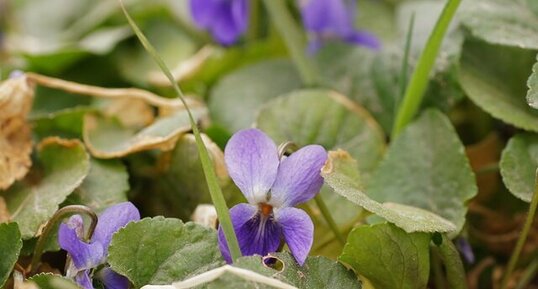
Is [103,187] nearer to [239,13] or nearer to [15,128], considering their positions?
[15,128]

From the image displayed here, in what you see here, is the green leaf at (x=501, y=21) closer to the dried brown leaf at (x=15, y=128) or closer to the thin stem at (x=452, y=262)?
the thin stem at (x=452, y=262)

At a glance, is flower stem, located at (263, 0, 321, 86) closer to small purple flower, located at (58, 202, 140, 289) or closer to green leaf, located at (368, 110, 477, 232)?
green leaf, located at (368, 110, 477, 232)

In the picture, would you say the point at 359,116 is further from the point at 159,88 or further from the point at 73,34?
the point at 73,34

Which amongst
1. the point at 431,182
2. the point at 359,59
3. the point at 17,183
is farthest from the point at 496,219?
the point at 17,183

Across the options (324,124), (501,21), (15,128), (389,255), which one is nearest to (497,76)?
(501,21)

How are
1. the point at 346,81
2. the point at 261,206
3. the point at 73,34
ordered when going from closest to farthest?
1. the point at 261,206
2. the point at 346,81
3. the point at 73,34

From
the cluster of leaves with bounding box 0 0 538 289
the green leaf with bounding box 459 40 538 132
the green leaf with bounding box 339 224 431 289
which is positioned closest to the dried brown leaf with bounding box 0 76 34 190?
the cluster of leaves with bounding box 0 0 538 289
